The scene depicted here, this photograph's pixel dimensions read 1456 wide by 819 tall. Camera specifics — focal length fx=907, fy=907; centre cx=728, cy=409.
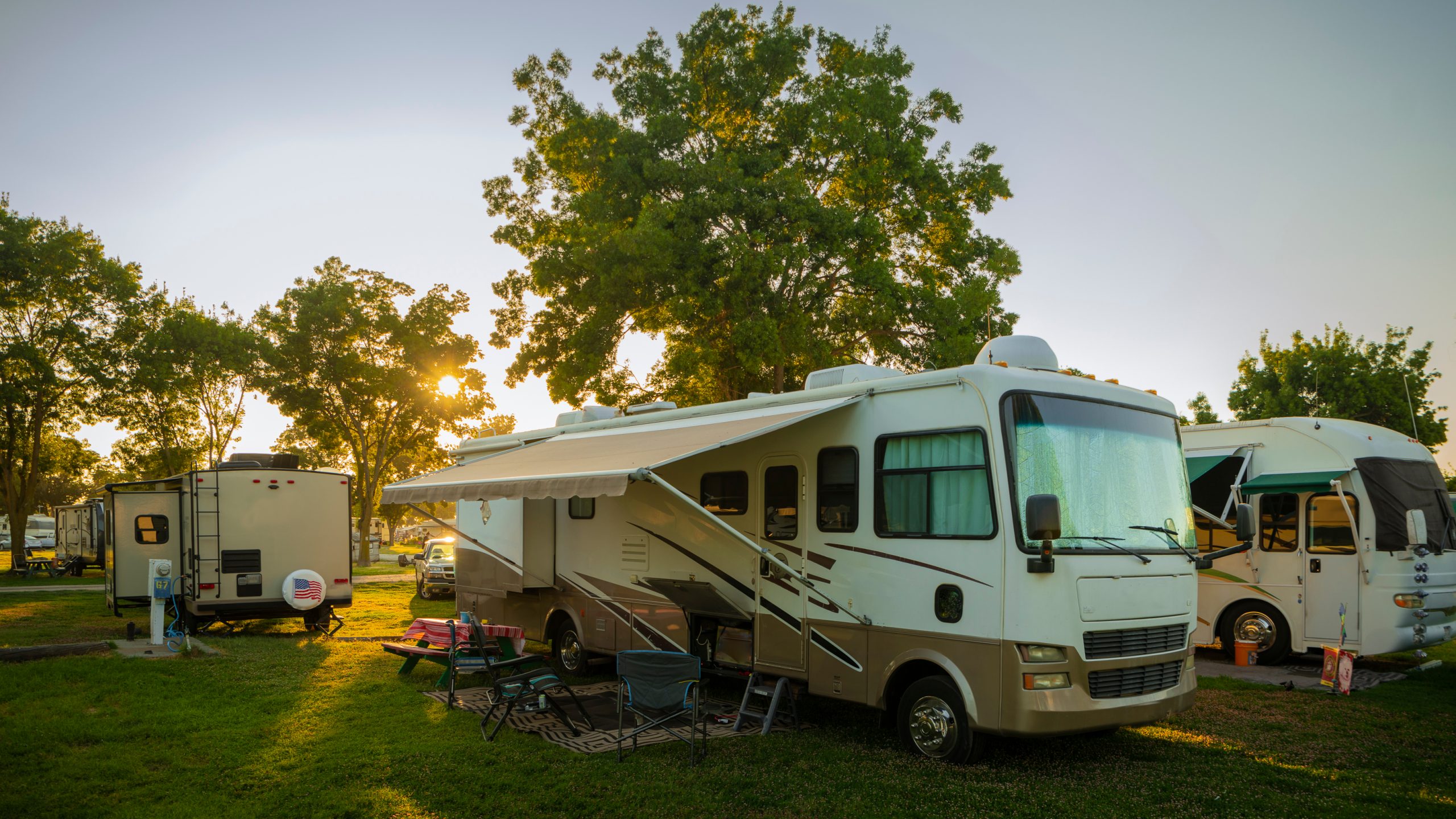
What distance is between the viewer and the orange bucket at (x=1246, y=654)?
11.5m

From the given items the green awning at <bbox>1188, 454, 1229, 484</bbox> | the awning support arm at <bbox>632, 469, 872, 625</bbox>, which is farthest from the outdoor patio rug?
the green awning at <bbox>1188, 454, 1229, 484</bbox>

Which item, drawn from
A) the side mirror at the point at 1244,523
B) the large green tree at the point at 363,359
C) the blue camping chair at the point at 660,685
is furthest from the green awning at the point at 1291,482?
the large green tree at the point at 363,359

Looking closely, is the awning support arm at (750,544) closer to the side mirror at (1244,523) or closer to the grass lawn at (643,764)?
the grass lawn at (643,764)

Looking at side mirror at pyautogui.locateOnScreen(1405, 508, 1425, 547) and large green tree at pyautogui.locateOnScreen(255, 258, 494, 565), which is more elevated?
large green tree at pyautogui.locateOnScreen(255, 258, 494, 565)

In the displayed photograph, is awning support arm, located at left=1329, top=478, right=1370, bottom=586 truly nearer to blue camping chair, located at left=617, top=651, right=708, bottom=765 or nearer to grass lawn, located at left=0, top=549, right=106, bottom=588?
blue camping chair, located at left=617, top=651, right=708, bottom=765

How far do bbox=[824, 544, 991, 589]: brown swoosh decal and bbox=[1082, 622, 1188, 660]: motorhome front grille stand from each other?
808 millimetres

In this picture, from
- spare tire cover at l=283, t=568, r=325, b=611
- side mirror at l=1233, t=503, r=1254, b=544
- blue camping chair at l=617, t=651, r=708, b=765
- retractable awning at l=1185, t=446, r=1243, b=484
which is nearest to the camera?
blue camping chair at l=617, t=651, r=708, b=765

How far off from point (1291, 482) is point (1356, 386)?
89.7ft

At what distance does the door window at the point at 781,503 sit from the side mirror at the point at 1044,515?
7.98ft

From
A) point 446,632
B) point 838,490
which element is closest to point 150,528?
point 446,632

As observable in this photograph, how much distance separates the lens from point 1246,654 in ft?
37.6

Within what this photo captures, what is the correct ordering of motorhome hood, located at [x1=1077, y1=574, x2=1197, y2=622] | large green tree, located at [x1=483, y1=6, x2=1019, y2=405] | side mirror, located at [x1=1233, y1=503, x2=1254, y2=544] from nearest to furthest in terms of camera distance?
motorhome hood, located at [x1=1077, y1=574, x2=1197, y2=622] < side mirror, located at [x1=1233, y1=503, x2=1254, y2=544] < large green tree, located at [x1=483, y1=6, x2=1019, y2=405]

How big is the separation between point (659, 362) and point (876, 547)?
533 inches

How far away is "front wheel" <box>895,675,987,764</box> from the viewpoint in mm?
6609
